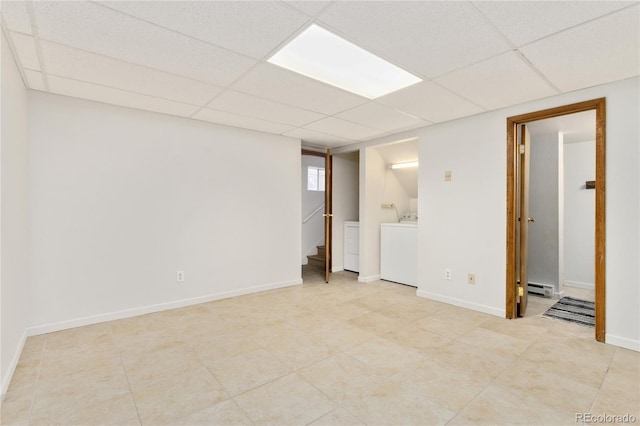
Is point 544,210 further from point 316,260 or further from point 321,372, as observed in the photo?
point 321,372

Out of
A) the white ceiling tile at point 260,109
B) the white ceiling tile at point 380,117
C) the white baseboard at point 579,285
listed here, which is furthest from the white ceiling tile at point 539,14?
the white baseboard at point 579,285

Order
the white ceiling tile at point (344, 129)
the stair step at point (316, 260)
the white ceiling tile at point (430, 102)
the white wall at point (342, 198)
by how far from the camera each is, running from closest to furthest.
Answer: the white ceiling tile at point (430, 102) < the white ceiling tile at point (344, 129) < the white wall at point (342, 198) < the stair step at point (316, 260)

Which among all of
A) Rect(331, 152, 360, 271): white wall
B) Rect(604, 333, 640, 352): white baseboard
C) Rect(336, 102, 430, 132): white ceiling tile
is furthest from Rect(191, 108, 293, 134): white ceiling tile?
Rect(604, 333, 640, 352): white baseboard

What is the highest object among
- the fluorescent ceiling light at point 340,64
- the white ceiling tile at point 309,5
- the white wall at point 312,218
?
the fluorescent ceiling light at point 340,64

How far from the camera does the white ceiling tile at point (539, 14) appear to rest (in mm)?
1604

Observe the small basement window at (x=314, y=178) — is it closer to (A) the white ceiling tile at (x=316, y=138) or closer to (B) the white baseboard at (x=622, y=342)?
(A) the white ceiling tile at (x=316, y=138)

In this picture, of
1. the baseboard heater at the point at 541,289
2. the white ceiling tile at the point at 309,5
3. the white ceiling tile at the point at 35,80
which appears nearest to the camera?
the white ceiling tile at the point at 309,5

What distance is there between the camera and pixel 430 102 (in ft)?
10.0

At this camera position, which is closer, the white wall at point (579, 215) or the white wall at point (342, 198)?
the white wall at point (579, 215)

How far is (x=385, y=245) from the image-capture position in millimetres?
4934

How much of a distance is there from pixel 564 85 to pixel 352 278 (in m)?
3.66

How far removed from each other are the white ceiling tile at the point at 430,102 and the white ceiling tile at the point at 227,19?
1.34 meters

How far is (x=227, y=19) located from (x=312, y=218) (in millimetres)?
5249

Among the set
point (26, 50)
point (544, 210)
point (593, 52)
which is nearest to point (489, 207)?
point (544, 210)
